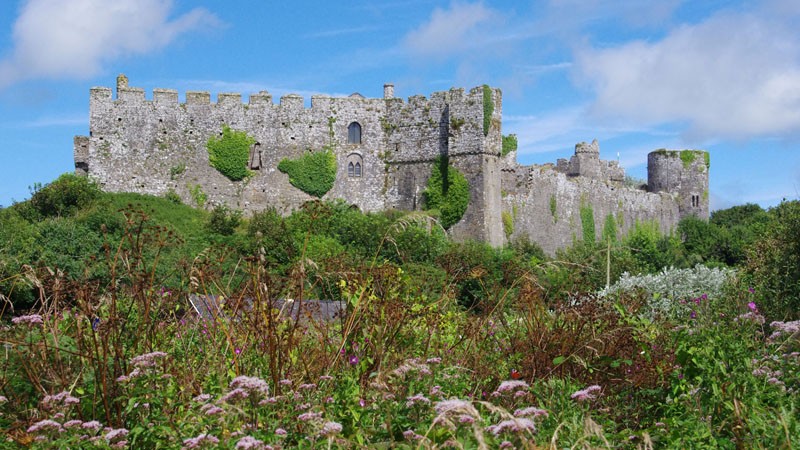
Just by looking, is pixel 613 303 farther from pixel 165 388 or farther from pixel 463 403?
pixel 463 403

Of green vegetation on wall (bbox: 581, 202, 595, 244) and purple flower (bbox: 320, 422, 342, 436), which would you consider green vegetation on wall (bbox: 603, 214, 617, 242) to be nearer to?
green vegetation on wall (bbox: 581, 202, 595, 244)

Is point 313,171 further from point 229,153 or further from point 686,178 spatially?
point 686,178

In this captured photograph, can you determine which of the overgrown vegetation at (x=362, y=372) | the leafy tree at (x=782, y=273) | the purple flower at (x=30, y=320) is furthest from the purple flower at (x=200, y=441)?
the leafy tree at (x=782, y=273)

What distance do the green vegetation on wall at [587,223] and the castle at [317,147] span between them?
7706 millimetres

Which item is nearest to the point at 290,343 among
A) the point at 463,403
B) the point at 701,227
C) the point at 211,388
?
the point at 211,388

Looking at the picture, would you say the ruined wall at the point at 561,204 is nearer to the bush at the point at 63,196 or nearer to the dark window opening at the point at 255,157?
the dark window opening at the point at 255,157

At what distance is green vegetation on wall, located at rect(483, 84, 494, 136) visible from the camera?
38.8 m

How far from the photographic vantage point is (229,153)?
4000 centimetres

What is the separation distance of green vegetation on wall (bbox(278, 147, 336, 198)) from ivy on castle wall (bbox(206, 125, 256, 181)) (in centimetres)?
159

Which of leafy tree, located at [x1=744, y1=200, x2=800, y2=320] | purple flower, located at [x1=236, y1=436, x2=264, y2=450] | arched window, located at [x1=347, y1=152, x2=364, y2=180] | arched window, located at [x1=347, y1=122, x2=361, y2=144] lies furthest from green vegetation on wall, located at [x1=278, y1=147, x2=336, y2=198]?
purple flower, located at [x1=236, y1=436, x2=264, y2=450]

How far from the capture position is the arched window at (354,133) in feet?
136

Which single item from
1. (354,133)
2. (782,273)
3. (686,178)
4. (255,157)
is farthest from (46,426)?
(686,178)

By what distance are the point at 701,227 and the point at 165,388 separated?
194ft

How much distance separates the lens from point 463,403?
4.21 m
